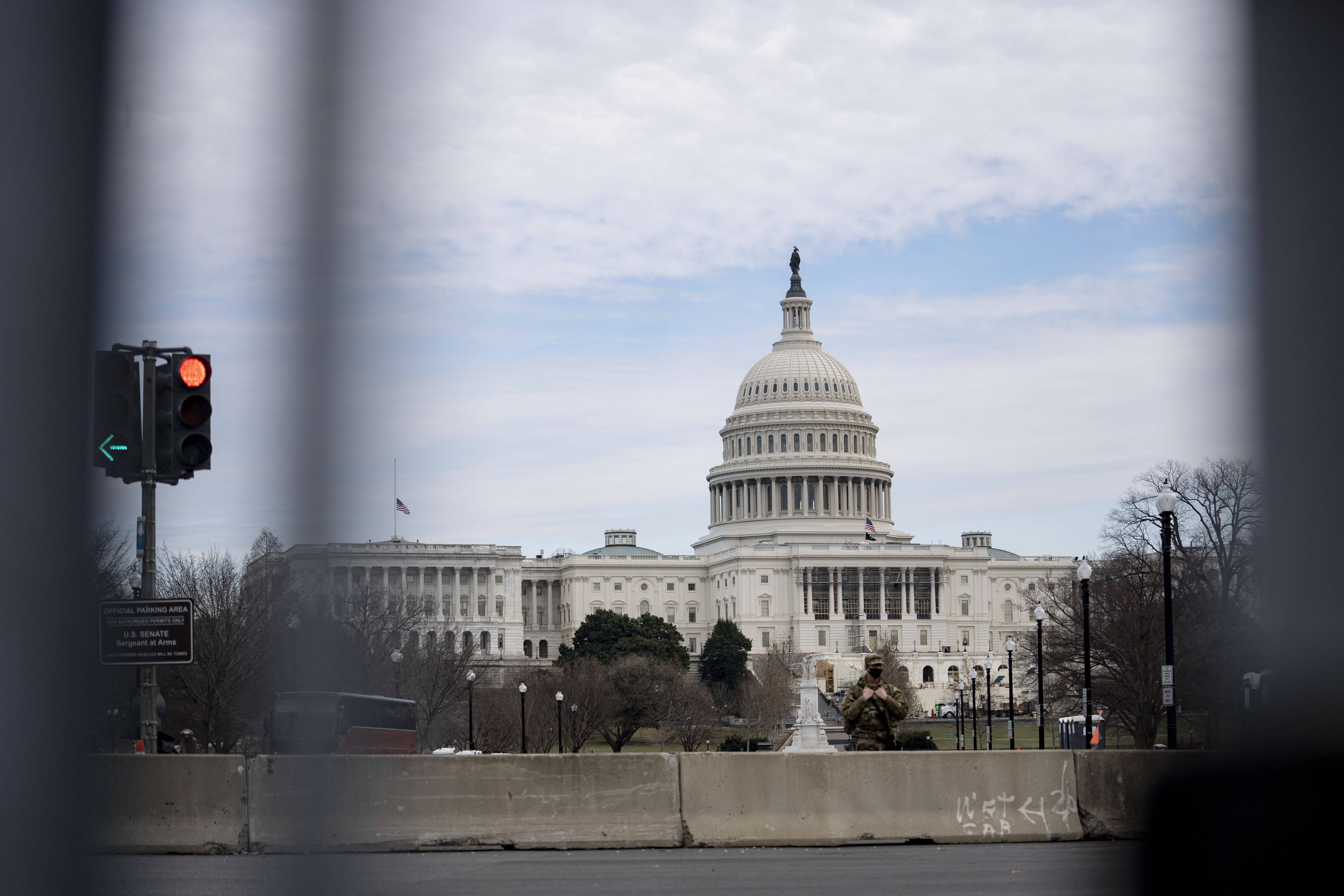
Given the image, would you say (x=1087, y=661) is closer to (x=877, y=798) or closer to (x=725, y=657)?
(x=877, y=798)

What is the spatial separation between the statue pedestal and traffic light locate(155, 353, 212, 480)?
119ft

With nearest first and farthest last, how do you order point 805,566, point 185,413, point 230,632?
1. point 185,413
2. point 230,632
3. point 805,566

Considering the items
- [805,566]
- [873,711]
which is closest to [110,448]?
[873,711]

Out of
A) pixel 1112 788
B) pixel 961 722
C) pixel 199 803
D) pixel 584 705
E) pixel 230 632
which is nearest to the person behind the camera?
pixel 199 803

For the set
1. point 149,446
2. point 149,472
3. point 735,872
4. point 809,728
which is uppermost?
point 149,446

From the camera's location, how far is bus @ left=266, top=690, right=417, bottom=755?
11.1 feet

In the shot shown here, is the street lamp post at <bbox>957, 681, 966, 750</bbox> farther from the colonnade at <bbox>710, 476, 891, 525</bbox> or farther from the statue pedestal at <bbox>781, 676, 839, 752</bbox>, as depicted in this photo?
the colonnade at <bbox>710, 476, 891, 525</bbox>

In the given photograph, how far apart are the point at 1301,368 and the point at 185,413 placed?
16.3ft

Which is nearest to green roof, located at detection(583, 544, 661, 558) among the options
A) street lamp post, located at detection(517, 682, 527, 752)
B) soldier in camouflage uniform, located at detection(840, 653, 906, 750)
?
street lamp post, located at detection(517, 682, 527, 752)

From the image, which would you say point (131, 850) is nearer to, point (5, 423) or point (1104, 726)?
point (5, 423)

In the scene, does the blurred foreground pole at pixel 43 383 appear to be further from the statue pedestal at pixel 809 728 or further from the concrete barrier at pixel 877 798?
the statue pedestal at pixel 809 728

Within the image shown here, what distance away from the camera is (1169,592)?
20062mm

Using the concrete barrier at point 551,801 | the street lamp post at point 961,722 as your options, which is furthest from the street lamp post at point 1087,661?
the street lamp post at point 961,722

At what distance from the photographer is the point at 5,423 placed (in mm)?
3867
